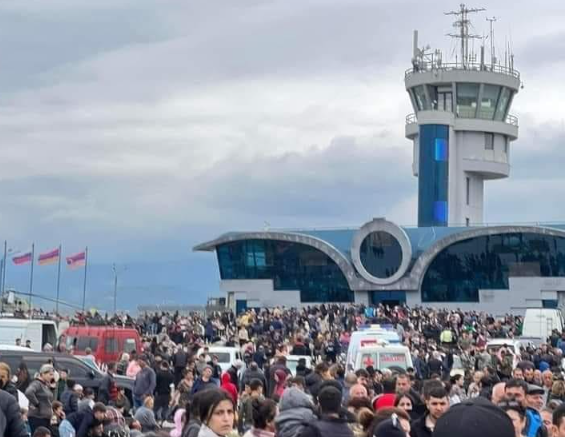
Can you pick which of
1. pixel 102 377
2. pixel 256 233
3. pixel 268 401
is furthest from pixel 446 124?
pixel 268 401

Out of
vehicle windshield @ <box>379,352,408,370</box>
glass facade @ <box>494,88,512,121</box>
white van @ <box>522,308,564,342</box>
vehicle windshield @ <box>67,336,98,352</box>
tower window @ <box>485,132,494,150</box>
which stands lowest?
vehicle windshield @ <box>379,352,408,370</box>

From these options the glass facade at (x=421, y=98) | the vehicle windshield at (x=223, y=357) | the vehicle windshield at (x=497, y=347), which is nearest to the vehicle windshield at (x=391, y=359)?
the vehicle windshield at (x=223, y=357)

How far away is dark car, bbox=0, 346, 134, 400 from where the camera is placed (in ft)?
71.7

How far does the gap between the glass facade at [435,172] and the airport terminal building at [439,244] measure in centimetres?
6

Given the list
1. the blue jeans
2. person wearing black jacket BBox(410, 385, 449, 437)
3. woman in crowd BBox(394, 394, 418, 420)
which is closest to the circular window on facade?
the blue jeans

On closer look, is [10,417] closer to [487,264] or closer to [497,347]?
[497,347]

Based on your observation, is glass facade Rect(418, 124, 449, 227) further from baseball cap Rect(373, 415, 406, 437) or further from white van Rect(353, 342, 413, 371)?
baseball cap Rect(373, 415, 406, 437)

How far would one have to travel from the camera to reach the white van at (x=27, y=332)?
31719 millimetres

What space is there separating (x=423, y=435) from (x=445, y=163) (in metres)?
66.9

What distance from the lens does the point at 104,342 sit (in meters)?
31.2

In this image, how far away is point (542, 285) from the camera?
2574 inches

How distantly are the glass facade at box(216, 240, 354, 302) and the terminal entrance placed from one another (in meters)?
1.34

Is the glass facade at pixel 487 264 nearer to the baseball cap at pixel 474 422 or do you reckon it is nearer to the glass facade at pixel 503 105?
the glass facade at pixel 503 105

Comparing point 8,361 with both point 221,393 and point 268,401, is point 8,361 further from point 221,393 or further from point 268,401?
point 221,393
